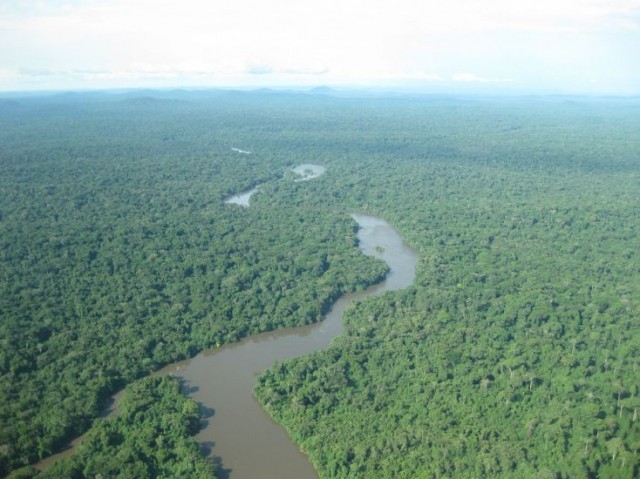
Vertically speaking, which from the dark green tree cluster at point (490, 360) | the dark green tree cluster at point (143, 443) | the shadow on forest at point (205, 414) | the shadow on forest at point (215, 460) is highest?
the dark green tree cluster at point (490, 360)

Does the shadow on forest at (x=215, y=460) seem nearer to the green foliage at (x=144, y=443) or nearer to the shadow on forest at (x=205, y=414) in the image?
the green foliage at (x=144, y=443)

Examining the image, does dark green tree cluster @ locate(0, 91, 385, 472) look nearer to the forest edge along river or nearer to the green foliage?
the forest edge along river

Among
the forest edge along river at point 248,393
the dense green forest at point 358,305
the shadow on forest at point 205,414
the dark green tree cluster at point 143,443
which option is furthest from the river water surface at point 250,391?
the dark green tree cluster at point 143,443

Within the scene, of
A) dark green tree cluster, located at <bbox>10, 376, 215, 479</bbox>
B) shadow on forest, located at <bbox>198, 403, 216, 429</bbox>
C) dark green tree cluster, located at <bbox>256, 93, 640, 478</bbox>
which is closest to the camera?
dark green tree cluster, located at <bbox>10, 376, 215, 479</bbox>

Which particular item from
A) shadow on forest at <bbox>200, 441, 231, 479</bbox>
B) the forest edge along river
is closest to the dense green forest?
the forest edge along river

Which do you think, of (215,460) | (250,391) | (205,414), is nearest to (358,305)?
(250,391)

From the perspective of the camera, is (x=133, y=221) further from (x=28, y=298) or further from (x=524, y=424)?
(x=524, y=424)
